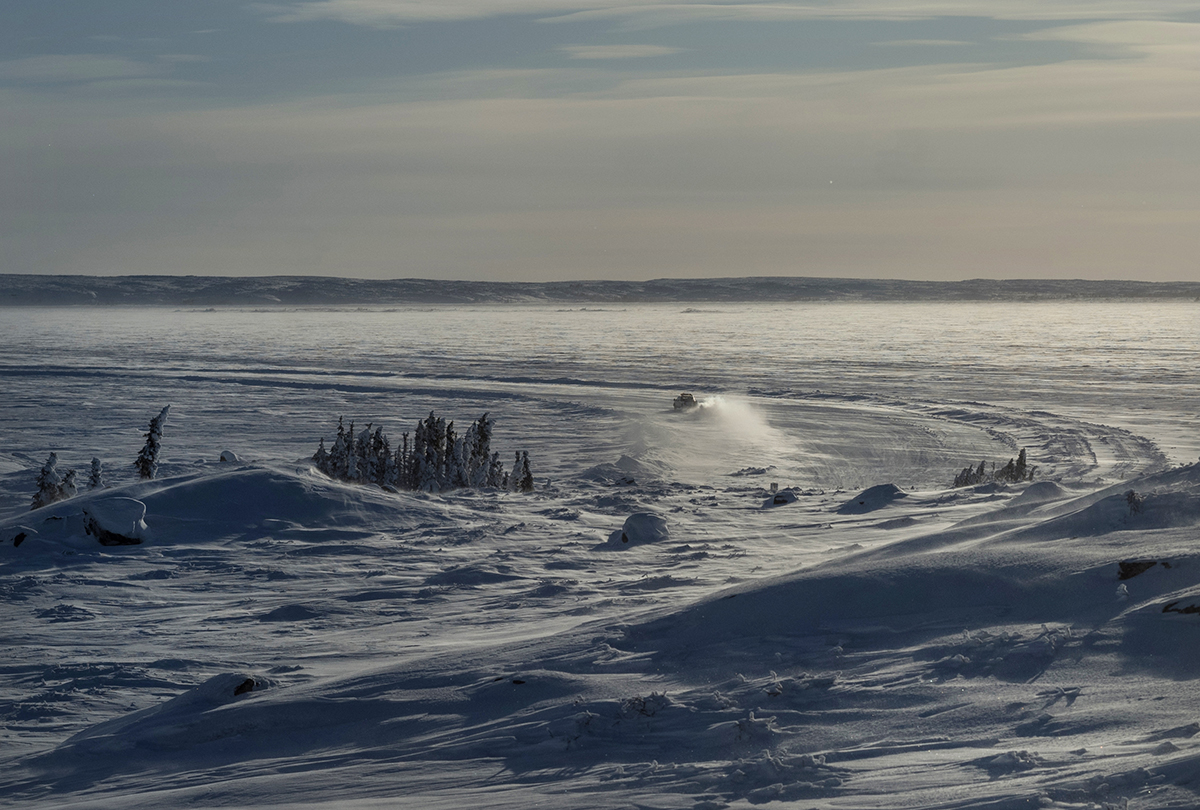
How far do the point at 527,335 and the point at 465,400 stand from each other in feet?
129

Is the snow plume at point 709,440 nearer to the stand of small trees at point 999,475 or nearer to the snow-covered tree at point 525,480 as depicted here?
the snow-covered tree at point 525,480

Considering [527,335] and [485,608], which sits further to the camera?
[527,335]

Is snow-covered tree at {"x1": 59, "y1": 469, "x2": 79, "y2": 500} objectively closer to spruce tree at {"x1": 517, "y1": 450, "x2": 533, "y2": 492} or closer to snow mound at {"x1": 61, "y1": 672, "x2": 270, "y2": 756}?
spruce tree at {"x1": 517, "y1": 450, "x2": 533, "y2": 492}

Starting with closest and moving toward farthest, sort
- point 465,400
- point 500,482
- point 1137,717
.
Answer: point 1137,717 → point 500,482 → point 465,400

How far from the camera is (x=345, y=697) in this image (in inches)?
210

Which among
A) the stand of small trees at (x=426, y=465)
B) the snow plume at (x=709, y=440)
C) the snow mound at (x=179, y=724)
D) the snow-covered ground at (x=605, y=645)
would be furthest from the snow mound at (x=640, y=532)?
the snow plume at (x=709, y=440)

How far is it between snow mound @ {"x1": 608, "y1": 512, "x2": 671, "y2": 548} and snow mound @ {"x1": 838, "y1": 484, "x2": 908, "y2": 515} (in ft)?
Answer: 7.10

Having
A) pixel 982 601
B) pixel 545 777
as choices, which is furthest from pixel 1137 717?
pixel 545 777

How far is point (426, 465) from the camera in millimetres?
15250

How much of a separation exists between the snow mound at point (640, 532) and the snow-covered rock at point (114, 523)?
4553mm

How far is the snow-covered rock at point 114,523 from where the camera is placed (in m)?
9.59

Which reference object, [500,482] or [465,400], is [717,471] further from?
[465,400]

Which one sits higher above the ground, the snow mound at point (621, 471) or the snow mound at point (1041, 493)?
the snow mound at point (1041, 493)

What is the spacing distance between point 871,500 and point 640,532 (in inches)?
116
